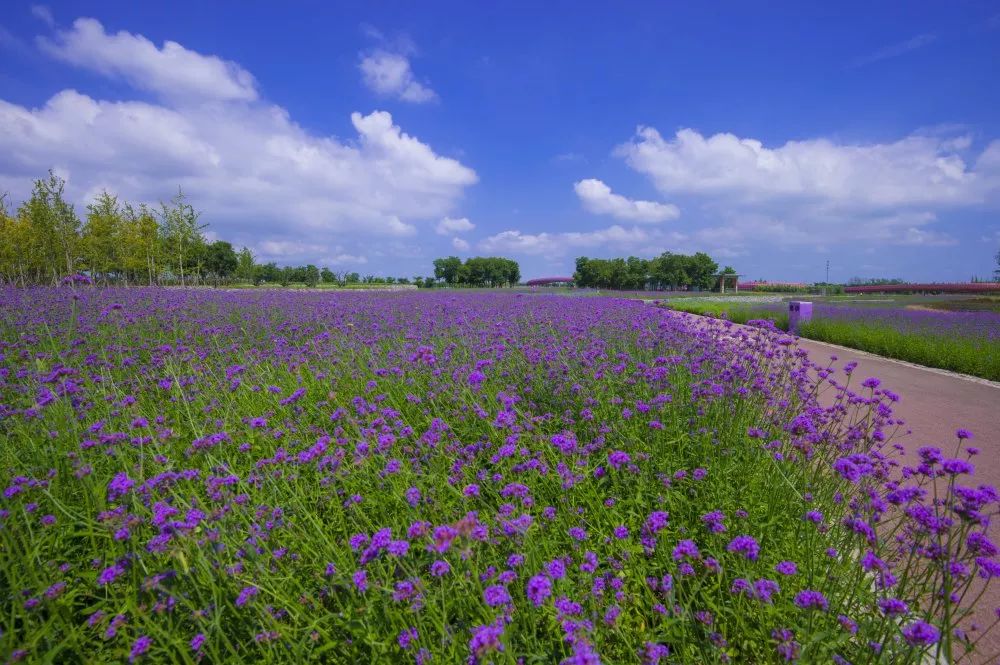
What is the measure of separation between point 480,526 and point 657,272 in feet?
269

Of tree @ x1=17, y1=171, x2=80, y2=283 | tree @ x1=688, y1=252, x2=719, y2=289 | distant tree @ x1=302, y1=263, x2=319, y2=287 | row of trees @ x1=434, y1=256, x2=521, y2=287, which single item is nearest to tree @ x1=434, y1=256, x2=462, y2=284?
row of trees @ x1=434, y1=256, x2=521, y2=287

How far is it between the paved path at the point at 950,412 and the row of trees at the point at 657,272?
6875 cm

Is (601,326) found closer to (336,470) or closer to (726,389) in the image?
(726,389)

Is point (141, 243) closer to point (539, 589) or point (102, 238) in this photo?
point (102, 238)

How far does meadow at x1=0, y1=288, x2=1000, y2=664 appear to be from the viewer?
1.65 metres

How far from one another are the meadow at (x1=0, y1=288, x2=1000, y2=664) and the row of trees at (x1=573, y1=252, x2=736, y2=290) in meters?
74.8

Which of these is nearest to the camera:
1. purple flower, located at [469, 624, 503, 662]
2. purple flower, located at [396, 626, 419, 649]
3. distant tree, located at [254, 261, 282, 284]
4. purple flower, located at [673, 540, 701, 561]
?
purple flower, located at [469, 624, 503, 662]

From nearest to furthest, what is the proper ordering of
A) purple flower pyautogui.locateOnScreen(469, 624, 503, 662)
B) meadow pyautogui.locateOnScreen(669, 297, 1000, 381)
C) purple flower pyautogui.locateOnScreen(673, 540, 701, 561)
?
purple flower pyautogui.locateOnScreen(469, 624, 503, 662), purple flower pyautogui.locateOnScreen(673, 540, 701, 561), meadow pyautogui.locateOnScreen(669, 297, 1000, 381)

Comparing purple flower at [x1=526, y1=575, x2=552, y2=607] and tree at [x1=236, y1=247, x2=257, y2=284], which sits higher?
tree at [x1=236, y1=247, x2=257, y2=284]

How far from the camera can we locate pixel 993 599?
8.27 feet

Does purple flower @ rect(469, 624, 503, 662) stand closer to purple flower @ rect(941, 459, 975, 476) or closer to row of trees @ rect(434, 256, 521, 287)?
purple flower @ rect(941, 459, 975, 476)

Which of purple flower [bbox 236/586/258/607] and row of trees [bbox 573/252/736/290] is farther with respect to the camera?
row of trees [bbox 573/252/736/290]

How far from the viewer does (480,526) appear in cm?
180

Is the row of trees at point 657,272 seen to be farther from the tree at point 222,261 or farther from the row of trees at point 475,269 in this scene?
the tree at point 222,261
